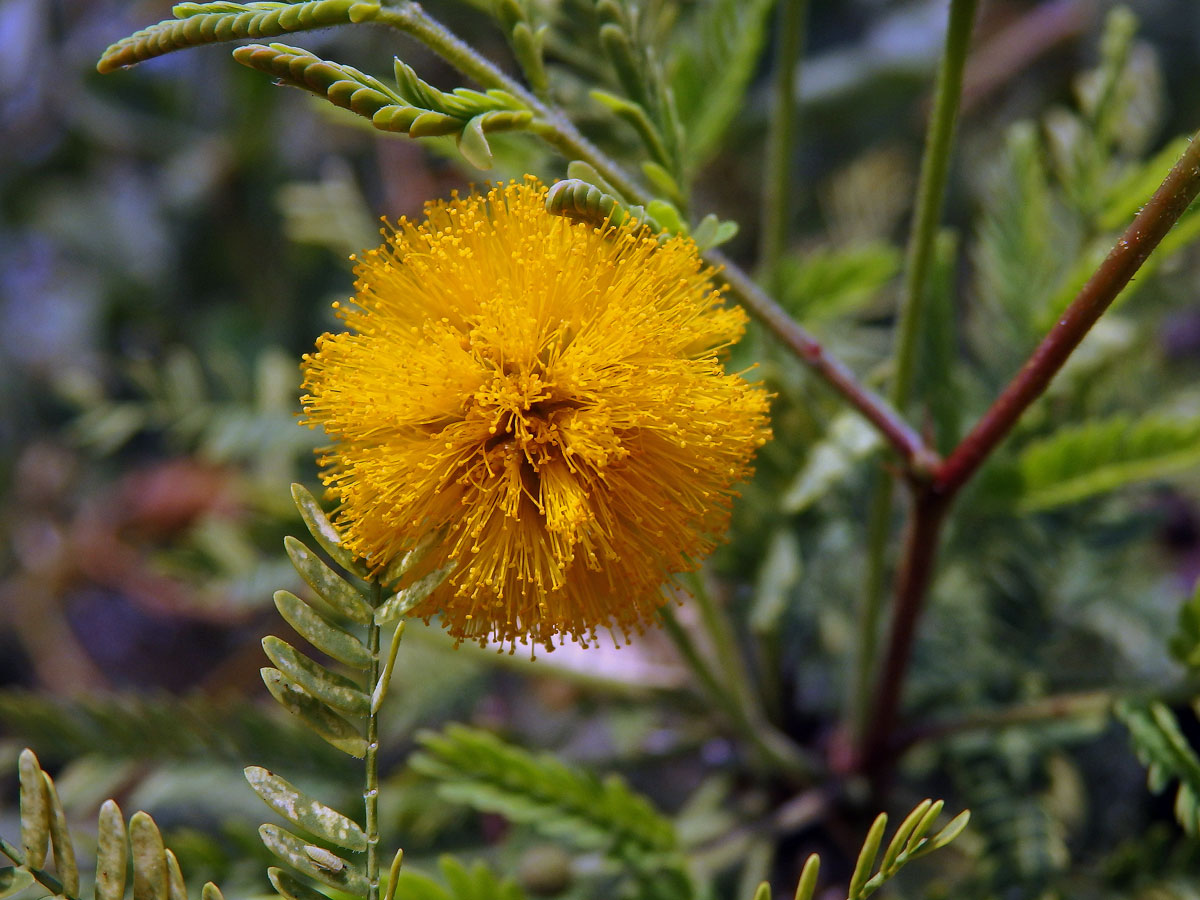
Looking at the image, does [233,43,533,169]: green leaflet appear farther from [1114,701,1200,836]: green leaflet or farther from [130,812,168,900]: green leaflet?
[1114,701,1200,836]: green leaflet

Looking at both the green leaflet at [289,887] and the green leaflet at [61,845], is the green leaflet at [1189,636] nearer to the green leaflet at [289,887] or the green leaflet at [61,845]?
the green leaflet at [289,887]

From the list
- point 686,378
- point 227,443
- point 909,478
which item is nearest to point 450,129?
point 686,378

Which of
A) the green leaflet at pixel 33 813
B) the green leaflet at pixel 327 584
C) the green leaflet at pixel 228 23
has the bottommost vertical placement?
the green leaflet at pixel 33 813

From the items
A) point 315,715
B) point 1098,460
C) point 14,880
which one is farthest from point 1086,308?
point 14,880

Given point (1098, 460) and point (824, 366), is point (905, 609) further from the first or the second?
point (824, 366)

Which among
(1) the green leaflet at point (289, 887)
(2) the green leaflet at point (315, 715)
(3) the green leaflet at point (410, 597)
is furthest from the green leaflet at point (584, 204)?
(1) the green leaflet at point (289, 887)

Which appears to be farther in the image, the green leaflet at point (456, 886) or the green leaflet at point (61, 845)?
the green leaflet at point (456, 886)
